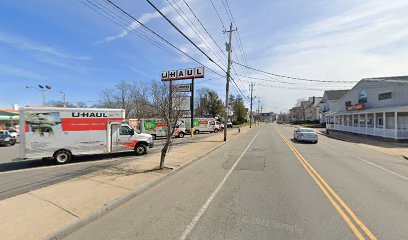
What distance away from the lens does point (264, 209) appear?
520 cm

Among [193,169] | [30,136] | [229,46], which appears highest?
[229,46]

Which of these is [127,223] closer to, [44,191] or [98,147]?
[44,191]

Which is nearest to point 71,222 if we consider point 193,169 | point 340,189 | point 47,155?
point 193,169

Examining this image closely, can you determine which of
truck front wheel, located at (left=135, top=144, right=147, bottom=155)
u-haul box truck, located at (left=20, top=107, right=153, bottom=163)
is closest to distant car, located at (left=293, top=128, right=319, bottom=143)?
truck front wheel, located at (left=135, top=144, right=147, bottom=155)

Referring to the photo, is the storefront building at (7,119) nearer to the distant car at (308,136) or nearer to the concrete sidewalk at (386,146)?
the distant car at (308,136)

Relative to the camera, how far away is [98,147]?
12.5 m

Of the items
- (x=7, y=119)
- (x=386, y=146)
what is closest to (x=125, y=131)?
(x=386, y=146)

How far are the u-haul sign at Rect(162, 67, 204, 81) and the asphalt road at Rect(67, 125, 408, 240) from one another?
24.1 metres

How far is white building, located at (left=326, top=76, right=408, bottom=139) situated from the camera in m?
23.0

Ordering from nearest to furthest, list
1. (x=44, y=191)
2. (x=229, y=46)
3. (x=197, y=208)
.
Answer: (x=197, y=208), (x=44, y=191), (x=229, y=46)

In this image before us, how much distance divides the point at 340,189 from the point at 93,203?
695 centimetres

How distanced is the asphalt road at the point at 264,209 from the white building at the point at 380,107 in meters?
18.3

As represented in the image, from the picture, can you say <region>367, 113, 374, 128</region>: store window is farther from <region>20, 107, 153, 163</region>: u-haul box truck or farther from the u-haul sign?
<region>20, 107, 153, 163</region>: u-haul box truck

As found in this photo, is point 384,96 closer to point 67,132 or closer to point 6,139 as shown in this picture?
point 67,132
